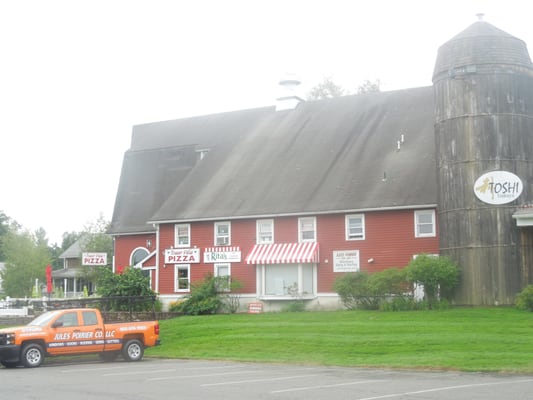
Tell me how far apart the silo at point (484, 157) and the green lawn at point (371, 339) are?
6.90 feet

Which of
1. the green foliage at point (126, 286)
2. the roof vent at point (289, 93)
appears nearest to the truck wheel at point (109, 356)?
the green foliage at point (126, 286)

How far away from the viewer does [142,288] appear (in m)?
36.6

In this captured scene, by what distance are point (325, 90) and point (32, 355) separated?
4240cm

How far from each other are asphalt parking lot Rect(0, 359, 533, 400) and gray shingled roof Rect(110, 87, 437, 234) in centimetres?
1511

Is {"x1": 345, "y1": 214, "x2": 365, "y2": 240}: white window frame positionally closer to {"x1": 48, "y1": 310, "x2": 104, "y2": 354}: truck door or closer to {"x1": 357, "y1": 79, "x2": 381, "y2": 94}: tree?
{"x1": 48, "y1": 310, "x2": 104, "y2": 354}: truck door

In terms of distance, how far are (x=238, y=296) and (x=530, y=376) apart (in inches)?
828

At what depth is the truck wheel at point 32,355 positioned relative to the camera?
21.8 m

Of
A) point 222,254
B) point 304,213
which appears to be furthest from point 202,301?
point 304,213

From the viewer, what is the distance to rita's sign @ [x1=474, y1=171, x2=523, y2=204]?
2914 cm

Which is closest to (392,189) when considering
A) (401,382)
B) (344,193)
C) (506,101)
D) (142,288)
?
(344,193)

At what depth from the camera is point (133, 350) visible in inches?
928

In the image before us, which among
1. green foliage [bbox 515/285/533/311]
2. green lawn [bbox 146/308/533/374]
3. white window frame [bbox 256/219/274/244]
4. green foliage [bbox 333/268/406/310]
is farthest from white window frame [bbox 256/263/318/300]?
green foliage [bbox 515/285/533/311]

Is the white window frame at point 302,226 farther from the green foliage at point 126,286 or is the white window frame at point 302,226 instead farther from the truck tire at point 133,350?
the truck tire at point 133,350

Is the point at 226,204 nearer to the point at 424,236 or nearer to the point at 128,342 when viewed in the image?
the point at 424,236
